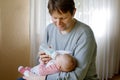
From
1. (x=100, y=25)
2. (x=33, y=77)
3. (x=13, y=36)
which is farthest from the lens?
(x=100, y=25)

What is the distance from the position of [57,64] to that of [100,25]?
191cm

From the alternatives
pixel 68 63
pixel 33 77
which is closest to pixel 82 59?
pixel 68 63

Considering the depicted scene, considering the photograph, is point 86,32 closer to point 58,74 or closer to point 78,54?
point 78,54

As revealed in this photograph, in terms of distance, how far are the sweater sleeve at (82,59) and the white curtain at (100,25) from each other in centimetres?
117

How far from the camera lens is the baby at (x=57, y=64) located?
1364 millimetres

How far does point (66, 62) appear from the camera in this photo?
1.36m

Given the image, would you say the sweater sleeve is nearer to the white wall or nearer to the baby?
the baby

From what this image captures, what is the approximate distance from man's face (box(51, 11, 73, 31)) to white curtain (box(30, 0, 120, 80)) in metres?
1.07

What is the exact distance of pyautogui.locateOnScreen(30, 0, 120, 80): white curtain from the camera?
252 centimetres

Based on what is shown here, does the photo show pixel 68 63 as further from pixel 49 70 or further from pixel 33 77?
pixel 33 77

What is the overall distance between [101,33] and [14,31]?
4.51 feet

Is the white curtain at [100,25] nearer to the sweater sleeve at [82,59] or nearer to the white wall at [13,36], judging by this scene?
the white wall at [13,36]

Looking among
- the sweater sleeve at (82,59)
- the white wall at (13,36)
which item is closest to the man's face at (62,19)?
the sweater sleeve at (82,59)

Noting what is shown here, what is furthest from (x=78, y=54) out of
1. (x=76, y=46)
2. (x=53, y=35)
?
(x=53, y=35)
